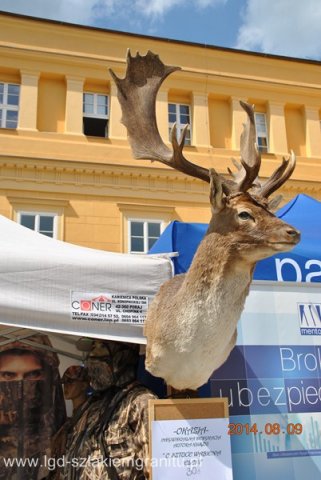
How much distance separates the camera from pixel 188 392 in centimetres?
275

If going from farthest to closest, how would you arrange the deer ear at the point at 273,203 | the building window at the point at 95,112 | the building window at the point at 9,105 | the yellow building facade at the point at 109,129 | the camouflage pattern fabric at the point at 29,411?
the building window at the point at 95,112
the building window at the point at 9,105
the yellow building facade at the point at 109,129
the camouflage pattern fabric at the point at 29,411
the deer ear at the point at 273,203

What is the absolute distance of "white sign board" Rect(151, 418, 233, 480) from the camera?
8.21ft

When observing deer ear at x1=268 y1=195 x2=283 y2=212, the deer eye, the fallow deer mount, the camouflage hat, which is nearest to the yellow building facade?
the camouflage hat

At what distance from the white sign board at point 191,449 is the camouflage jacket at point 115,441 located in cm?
8

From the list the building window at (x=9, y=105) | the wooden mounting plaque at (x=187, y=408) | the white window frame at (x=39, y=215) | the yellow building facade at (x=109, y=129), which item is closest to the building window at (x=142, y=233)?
the yellow building facade at (x=109, y=129)

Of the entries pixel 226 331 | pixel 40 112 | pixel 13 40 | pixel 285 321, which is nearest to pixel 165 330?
pixel 226 331

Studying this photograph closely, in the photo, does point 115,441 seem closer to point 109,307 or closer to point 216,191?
point 109,307

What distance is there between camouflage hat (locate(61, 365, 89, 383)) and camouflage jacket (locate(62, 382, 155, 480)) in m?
0.44

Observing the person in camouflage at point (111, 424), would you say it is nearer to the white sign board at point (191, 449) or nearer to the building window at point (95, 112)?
the white sign board at point (191, 449)

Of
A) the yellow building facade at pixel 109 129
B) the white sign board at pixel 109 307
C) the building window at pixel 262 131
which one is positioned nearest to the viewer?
the white sign board at pixel 109 307

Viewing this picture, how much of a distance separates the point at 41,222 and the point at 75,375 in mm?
9280

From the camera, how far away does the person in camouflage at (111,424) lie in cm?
254

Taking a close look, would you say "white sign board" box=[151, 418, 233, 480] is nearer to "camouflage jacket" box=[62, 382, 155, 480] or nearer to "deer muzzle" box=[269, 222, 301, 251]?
"camouflage jacket" box=[62, 382, 155, 480]

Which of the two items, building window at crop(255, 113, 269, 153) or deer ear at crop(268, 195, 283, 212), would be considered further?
Answer: building window at crop(255, 113, 269, 153)
